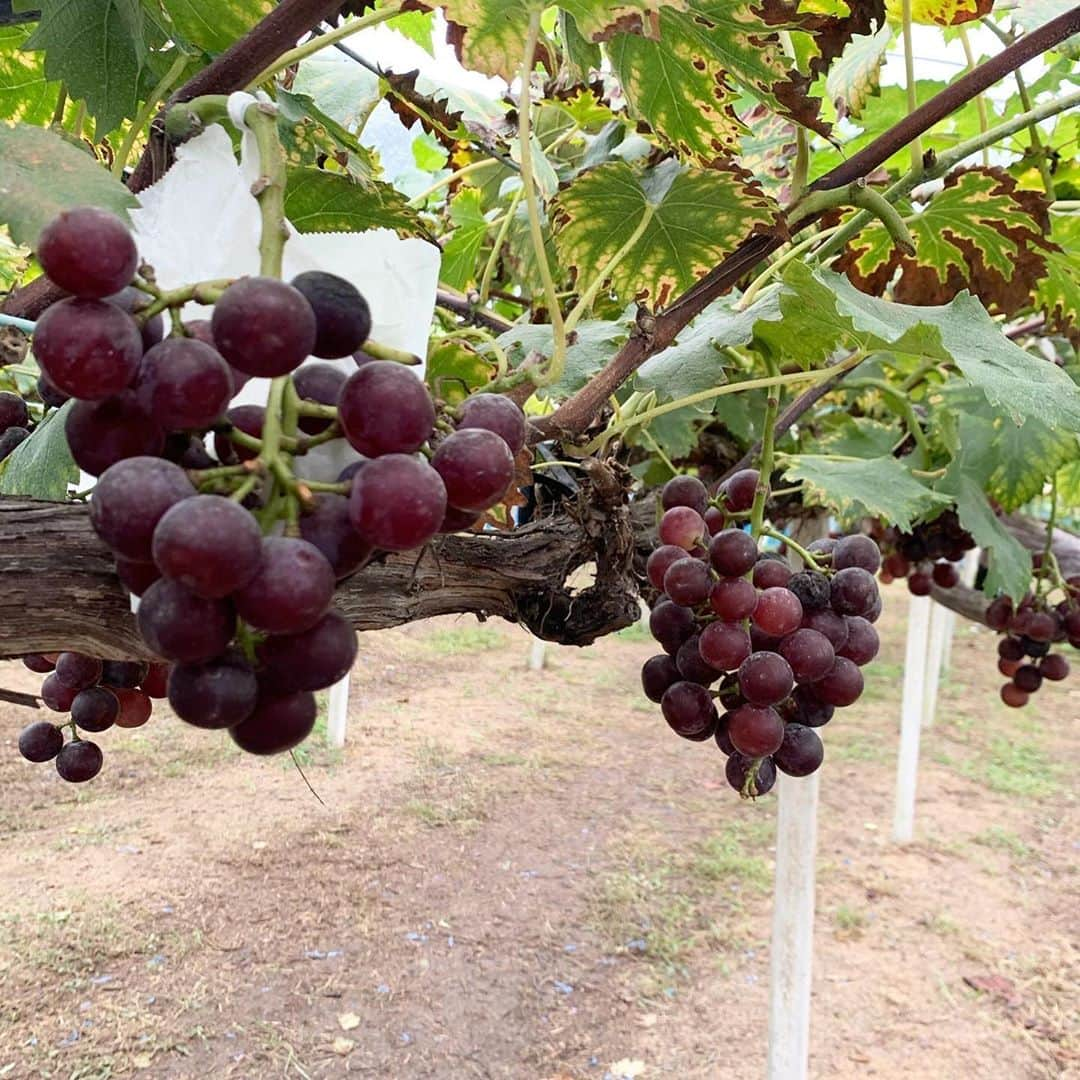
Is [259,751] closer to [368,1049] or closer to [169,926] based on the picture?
[368,1049]

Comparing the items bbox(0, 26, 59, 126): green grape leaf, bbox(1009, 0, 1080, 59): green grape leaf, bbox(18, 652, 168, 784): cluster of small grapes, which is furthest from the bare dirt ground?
bbox(1009, 0, 1080, 59): green grape leaf

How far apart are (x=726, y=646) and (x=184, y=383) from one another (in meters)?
0.62

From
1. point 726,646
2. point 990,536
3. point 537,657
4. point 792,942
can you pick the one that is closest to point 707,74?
point 726,646

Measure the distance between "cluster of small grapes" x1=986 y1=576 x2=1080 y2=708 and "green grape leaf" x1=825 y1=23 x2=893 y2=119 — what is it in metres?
0.99

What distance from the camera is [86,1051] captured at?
2.26 m

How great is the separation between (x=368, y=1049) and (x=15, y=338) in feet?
7.34

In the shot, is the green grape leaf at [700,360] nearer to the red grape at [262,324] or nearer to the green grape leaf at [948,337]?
the green grape leaf at [948,337]

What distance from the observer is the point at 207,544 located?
0.31 m

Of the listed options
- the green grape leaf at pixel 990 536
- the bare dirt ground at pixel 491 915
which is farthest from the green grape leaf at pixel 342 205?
the bare dirt ground at pixel 491 915

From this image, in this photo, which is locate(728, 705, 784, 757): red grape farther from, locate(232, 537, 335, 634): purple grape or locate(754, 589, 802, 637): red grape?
locate(232, 537, 335, 634): purple grape

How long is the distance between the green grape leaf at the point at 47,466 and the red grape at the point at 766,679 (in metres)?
0.57

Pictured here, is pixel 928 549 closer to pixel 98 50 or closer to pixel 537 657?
pixel 98 50

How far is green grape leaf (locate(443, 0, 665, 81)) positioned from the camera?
63cm

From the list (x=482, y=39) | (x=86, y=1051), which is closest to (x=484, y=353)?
(x=482, y=39)
